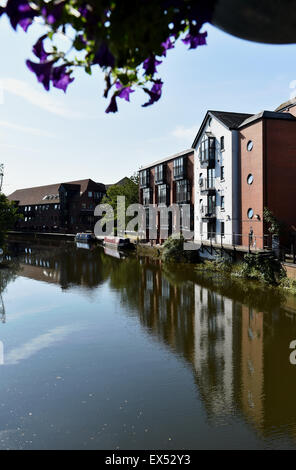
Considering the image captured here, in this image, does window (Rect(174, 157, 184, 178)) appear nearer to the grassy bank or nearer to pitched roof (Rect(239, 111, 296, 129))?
pitched roof (Rect(239, 111, 296, 129))

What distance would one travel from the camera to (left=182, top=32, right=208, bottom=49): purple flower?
2168 millimetres

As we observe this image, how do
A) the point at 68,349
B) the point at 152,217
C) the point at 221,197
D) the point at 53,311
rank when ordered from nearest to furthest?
the point at 68,349 → the point at 53,311 → the point at 221,197 → the point at 152,217

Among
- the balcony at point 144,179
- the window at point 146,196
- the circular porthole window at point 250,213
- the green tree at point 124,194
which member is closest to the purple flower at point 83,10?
the circular porthole window at point 250,213

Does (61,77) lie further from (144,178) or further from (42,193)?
(42,193)

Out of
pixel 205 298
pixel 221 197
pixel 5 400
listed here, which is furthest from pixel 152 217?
pixel 5 400

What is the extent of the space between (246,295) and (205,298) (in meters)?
2.54

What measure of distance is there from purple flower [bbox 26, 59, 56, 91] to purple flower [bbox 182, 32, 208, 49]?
846 mm

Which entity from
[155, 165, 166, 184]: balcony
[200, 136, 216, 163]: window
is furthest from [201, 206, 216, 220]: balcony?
[155, 165, 166, 184]: balcony

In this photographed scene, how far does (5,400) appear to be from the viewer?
9.30 m

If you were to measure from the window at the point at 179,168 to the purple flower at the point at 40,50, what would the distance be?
1532 inches

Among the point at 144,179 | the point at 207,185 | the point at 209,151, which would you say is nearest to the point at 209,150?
the point at 209,151

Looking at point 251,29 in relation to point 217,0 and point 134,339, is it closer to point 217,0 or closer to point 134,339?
point 217,0

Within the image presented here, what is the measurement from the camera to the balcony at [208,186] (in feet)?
112

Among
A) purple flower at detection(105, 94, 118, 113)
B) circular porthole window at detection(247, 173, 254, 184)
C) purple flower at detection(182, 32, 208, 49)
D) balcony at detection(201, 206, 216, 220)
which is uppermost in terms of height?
circular porthole window at detection(247, 173, 254, 184)
